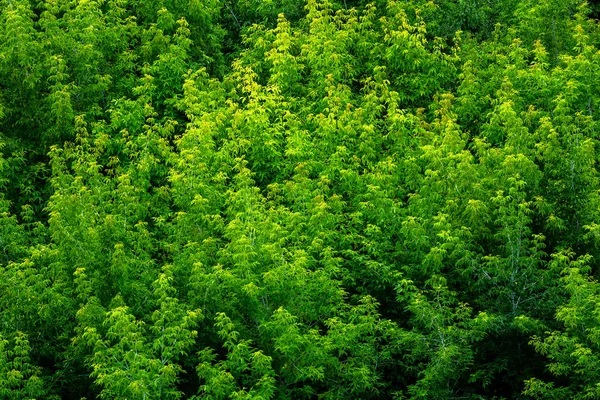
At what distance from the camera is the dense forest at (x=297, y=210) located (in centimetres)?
1412

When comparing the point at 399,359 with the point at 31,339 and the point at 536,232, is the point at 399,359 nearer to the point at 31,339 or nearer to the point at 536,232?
the point at 536,232

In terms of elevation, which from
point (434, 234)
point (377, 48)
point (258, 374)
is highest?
point (377, 48)

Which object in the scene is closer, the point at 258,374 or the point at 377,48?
the point at 258,374

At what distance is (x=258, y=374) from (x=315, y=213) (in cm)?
323

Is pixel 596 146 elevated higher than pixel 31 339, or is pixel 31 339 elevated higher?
pixel 596 146

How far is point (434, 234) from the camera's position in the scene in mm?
16062

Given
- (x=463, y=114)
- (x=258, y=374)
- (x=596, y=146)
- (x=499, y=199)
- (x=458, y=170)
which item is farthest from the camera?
(x=463, y=114)

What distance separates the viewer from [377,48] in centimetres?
2080

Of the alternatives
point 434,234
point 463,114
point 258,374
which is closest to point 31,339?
point 258,374

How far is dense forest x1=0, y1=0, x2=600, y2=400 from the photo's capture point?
1412 centimetres

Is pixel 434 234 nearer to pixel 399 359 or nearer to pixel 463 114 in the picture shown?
pixel 399 359

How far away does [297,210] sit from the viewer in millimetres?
16609

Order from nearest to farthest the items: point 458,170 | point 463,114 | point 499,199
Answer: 1. point 499,199
2. point 458,170
3. point 463,114

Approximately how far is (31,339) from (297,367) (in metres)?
4.17
